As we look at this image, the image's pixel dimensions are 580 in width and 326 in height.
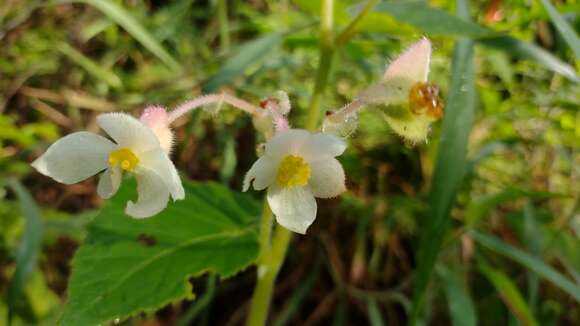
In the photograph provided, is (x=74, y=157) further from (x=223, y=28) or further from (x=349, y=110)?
(x=223, y=28)

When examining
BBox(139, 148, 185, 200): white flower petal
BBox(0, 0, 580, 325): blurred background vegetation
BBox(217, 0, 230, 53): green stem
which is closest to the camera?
BBox(139, 148, 185, 200): white flower petal

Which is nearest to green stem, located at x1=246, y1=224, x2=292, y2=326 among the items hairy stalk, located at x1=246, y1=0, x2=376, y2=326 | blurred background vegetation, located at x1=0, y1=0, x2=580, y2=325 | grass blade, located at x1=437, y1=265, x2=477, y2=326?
hairy stalk, located at x1=246, y1=0, x2=376, y2=326

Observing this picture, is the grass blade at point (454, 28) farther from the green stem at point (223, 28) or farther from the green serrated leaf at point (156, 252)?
the green stem at point (223, 28)

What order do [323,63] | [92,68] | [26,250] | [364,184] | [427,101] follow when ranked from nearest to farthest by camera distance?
[427,101] → [323,63] → [26,250] → [364,184] → [92,68]

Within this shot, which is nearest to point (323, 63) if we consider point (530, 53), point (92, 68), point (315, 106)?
point (315, 106)

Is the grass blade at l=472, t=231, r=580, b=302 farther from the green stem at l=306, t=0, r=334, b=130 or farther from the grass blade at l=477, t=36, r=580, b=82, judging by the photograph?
the green stem at l=306, t=0, r=334, b=130

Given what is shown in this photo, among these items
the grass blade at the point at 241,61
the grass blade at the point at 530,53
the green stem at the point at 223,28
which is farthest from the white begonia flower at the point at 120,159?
the green stem at the point at 223,28

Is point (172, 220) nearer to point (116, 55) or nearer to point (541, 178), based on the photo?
point (541, 178)
